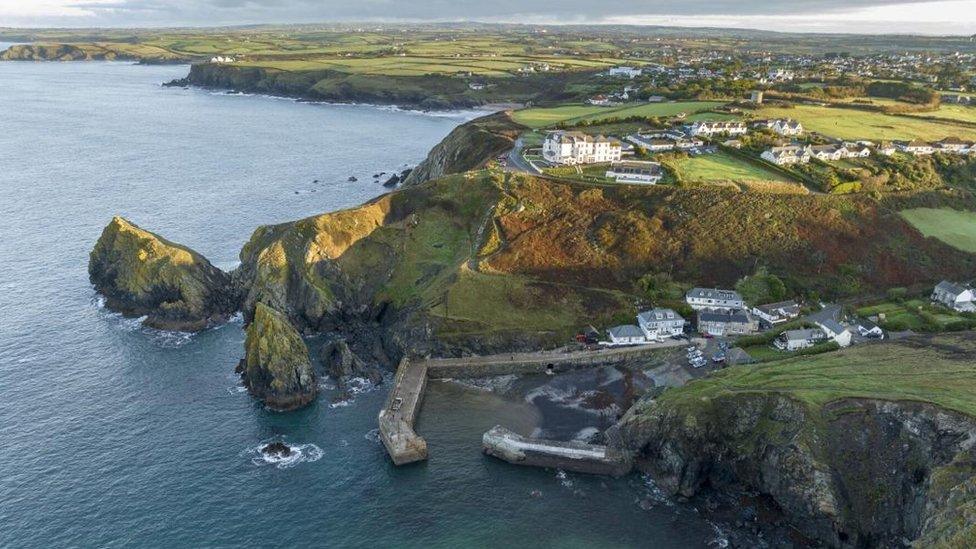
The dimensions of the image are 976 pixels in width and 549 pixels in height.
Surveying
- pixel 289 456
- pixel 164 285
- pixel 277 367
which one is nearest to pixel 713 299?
pixel 277 367

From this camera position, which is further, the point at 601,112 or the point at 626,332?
the point at 601,112

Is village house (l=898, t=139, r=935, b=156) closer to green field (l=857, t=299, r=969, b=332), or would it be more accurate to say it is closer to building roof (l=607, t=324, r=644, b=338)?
green field (l=857, t=299, r=969, b=332)

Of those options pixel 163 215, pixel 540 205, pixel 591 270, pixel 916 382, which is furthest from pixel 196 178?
pixel 916 382

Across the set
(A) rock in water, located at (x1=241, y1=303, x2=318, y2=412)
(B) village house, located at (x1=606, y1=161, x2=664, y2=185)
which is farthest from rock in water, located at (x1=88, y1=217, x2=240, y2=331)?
(B) village house, located at (x1=606, y1=161, x2=664, y2=185)

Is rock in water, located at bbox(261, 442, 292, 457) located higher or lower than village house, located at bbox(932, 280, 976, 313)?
lower

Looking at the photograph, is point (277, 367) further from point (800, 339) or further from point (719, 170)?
point (719, 170)

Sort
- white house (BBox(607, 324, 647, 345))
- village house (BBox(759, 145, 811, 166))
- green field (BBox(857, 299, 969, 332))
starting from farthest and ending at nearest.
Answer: village house (BBox(759, 145, 811, 166))
white house (BBox(607, 324, 647, 345))
green field (BBox(857, 299, 969, 332))

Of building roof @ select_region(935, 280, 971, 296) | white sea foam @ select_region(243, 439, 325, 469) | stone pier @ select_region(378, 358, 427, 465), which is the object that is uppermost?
building roof @ select_region(935, 280, 971, 296)
